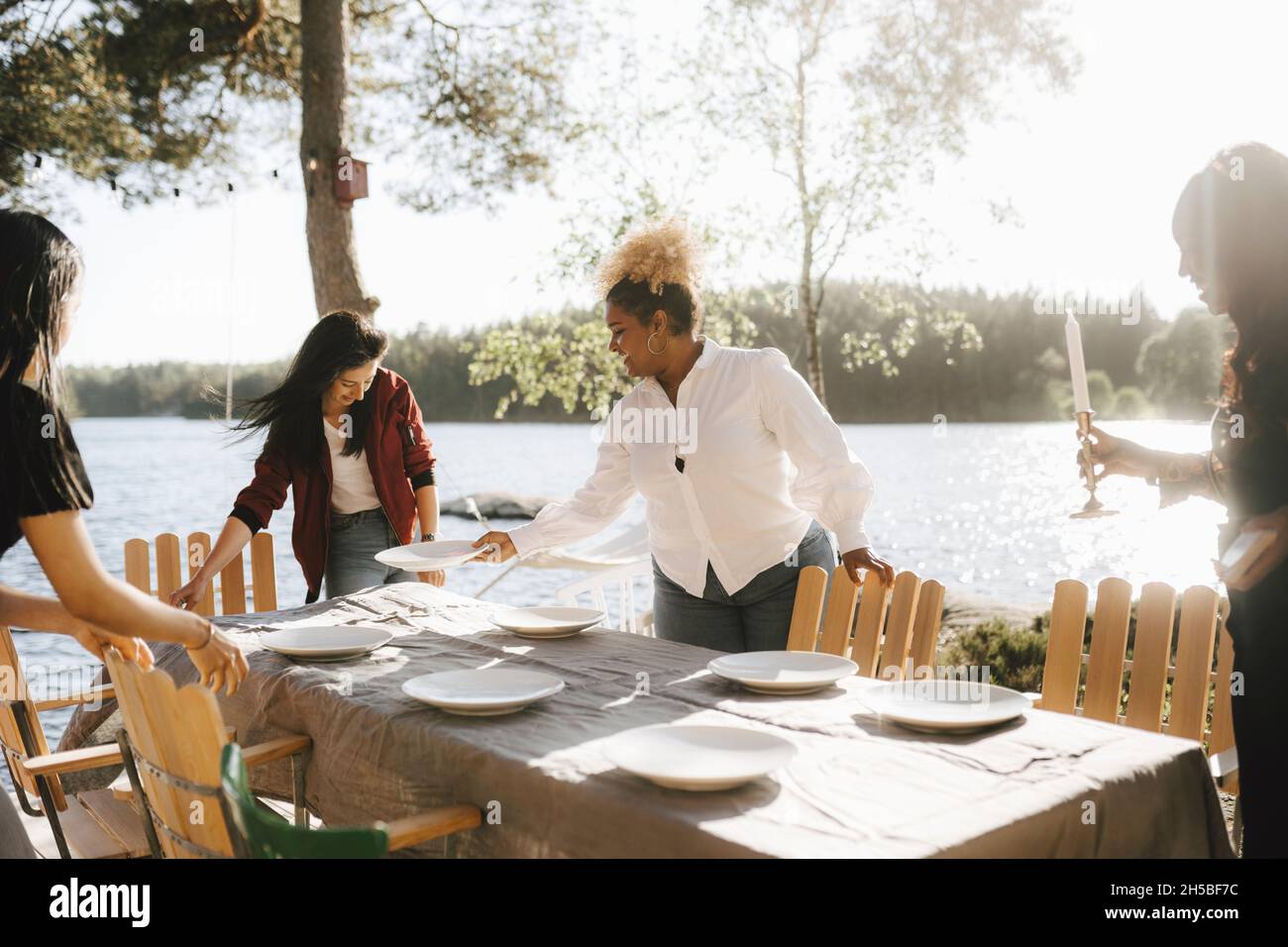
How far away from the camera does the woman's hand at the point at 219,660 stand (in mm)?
1838

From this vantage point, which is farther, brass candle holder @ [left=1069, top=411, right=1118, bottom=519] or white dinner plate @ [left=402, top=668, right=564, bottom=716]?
white dinner plate @ [left=402, top=668, right=564, bottom=716]

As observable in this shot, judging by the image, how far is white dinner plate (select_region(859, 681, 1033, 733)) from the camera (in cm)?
177

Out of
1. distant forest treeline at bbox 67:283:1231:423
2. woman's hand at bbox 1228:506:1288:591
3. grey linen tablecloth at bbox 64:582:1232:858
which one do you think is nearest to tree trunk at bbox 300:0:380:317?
grey linen tablecloth at bbox 64:582:1232:858

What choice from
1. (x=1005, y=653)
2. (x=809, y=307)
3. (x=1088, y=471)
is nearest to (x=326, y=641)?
(x=1088, y=471)

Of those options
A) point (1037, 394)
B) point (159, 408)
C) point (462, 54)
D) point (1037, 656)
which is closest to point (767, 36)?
point (462, 54)

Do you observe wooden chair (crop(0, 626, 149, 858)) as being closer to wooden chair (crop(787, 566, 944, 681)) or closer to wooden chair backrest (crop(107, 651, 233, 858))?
wooden chair backrest (crop(107, 651, 233, 858))

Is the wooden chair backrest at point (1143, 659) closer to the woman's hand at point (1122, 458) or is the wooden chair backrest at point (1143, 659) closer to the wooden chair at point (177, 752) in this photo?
the woman's hand at point (1122, 458)

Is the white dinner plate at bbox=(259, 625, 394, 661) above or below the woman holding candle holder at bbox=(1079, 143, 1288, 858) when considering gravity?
below

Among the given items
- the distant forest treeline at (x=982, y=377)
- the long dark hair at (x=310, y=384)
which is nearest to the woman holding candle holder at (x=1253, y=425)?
the long dark hair at (x=310, y=384)

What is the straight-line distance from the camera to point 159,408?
2420 centimetres

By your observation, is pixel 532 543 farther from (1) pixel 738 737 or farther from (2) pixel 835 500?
(1) pixel 738 737

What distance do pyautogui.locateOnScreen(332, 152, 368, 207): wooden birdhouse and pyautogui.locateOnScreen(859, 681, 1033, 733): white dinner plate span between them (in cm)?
428

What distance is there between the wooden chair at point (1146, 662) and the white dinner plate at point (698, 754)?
45.4 inches
